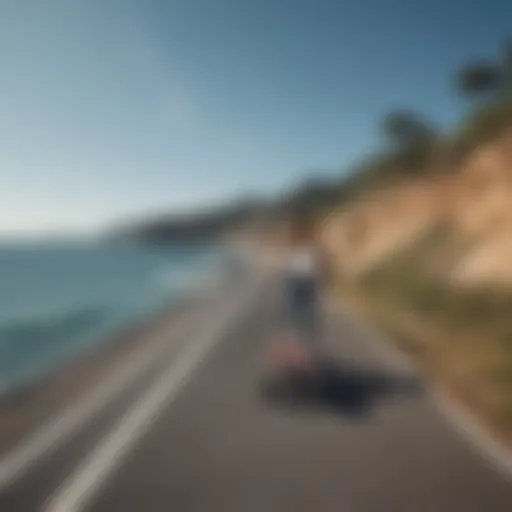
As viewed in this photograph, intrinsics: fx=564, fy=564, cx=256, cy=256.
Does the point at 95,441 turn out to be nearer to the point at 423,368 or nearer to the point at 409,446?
the point at 409,446

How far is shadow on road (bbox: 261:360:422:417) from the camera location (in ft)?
29.0

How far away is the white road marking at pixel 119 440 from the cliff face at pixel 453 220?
11425 millimetres

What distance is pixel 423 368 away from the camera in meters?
11.6

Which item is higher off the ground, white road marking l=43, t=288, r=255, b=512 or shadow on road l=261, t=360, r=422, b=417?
shadow on road l=261, t=360, r=422, b=417

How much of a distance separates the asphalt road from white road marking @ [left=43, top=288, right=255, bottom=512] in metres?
0.02

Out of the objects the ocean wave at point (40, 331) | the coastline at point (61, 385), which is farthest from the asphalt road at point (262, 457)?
the ocean wave at point (40, 331)

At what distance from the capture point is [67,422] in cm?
827

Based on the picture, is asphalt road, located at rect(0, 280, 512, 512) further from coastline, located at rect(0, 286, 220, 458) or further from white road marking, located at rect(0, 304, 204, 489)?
coastline, located at rect(0, 286, 220, 458)

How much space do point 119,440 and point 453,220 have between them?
946 inches

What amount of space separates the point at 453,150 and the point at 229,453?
41.9 meters

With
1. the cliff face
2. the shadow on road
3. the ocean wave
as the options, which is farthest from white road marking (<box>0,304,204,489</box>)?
the cliff face

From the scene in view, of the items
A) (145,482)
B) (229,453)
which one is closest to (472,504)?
(229,453)

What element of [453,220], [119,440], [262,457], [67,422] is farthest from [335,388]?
[453,220]

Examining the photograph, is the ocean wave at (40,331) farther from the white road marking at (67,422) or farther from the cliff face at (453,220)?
the cliff face at (453,220)
